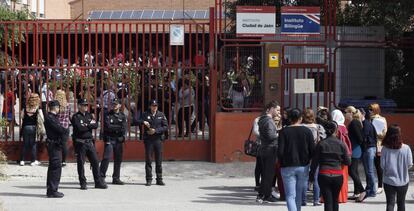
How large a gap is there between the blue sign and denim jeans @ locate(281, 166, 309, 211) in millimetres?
6535

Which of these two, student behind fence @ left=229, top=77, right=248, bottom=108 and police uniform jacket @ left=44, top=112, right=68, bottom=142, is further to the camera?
student behind fence @ left=229, top=77, right=248, bottom=108

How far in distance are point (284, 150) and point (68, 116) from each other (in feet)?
20.5

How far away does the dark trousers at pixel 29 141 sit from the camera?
15.4m

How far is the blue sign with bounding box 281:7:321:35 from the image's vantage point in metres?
16.1

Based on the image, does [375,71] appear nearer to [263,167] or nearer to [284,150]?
[263,167]

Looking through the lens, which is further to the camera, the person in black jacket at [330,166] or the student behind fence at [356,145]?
the student behind fence at [356,145]

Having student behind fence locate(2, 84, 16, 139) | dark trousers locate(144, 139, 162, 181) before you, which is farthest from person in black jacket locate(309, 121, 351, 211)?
student behind fence locate(2, 84, 16, 139)

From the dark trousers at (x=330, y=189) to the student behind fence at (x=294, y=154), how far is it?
0.38m

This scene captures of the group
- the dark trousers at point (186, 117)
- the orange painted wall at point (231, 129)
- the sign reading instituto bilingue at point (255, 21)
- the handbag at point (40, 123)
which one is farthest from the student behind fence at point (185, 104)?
the handbag at point (40, 123)

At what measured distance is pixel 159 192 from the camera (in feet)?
43.3

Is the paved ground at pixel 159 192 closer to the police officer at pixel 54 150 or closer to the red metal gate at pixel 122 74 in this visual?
the police officer at pixel 54 150

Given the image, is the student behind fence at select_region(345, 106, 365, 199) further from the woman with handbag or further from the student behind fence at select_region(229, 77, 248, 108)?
the woman with handbag

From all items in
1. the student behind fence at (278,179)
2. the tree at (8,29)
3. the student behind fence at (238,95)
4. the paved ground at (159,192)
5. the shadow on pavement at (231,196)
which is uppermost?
the tree at (8,29)

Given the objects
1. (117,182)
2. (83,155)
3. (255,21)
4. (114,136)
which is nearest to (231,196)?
(117,182)
